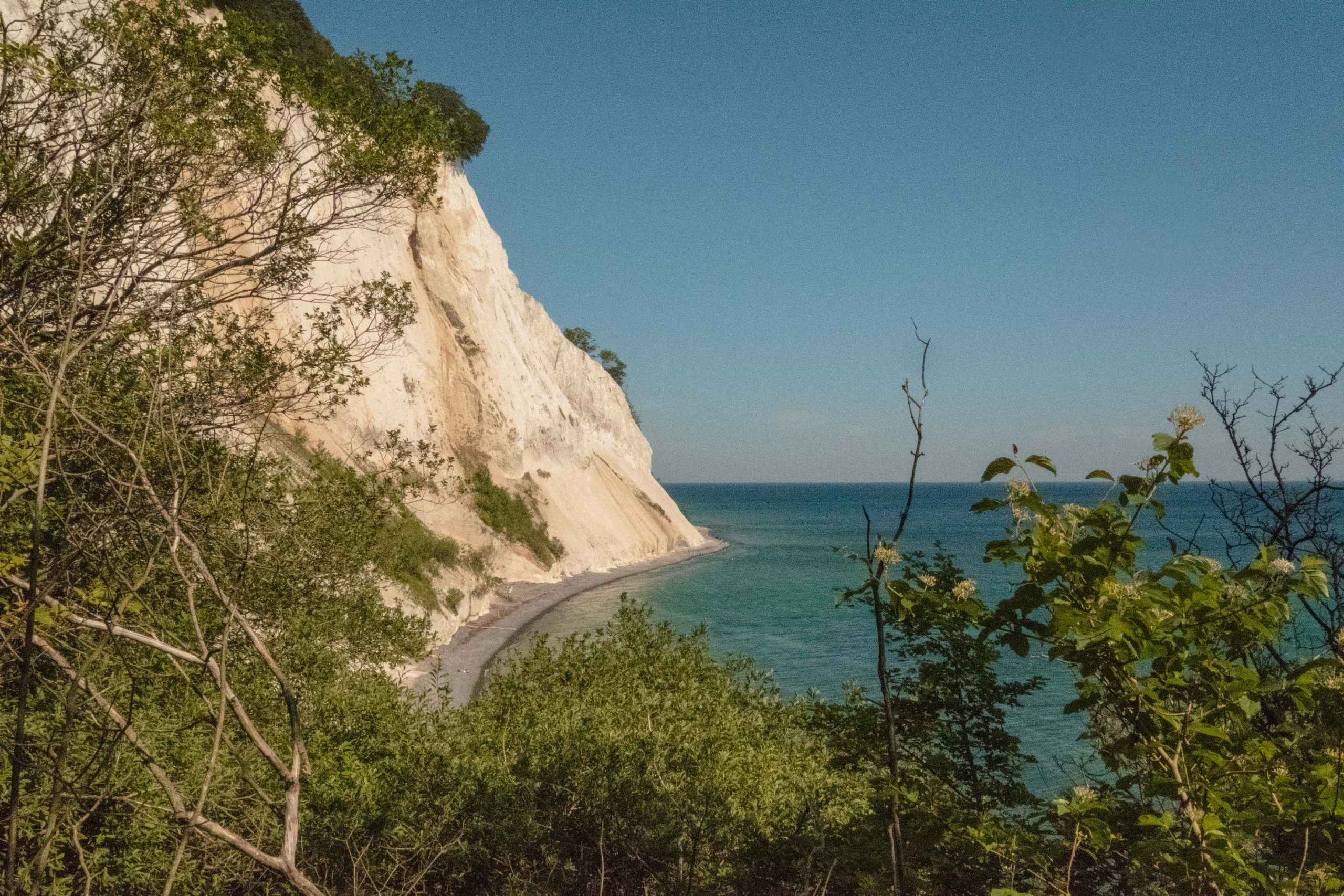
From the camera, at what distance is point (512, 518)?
34750 mm

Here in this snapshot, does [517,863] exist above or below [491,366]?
below

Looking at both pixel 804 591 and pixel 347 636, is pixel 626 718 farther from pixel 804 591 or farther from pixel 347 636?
pixel 804 591

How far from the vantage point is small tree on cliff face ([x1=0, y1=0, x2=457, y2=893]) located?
421cm

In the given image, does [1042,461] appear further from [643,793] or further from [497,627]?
[497,627]

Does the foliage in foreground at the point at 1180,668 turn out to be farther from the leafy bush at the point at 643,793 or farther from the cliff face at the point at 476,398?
the cliff face at the point at 476,398

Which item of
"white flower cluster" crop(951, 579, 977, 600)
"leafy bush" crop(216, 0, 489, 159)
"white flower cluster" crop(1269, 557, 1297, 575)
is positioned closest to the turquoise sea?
"white flower cluster" crop(951, 579, 977, 600)

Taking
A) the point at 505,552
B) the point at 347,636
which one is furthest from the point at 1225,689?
the point at 505,552

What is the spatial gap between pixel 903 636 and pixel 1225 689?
3878 millimetres

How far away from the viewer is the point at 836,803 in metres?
9.10

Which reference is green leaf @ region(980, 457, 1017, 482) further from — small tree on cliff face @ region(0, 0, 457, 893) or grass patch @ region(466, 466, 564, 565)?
grass patch @ region(466, 466, 564, 565)

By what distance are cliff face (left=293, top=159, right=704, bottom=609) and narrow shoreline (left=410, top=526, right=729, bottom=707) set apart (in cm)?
76

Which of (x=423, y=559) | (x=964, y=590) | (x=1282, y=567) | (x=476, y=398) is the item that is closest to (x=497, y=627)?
(x=423, y=559)

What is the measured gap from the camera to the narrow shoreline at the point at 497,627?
19.0 metres

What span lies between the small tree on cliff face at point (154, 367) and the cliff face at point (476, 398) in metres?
15.5
